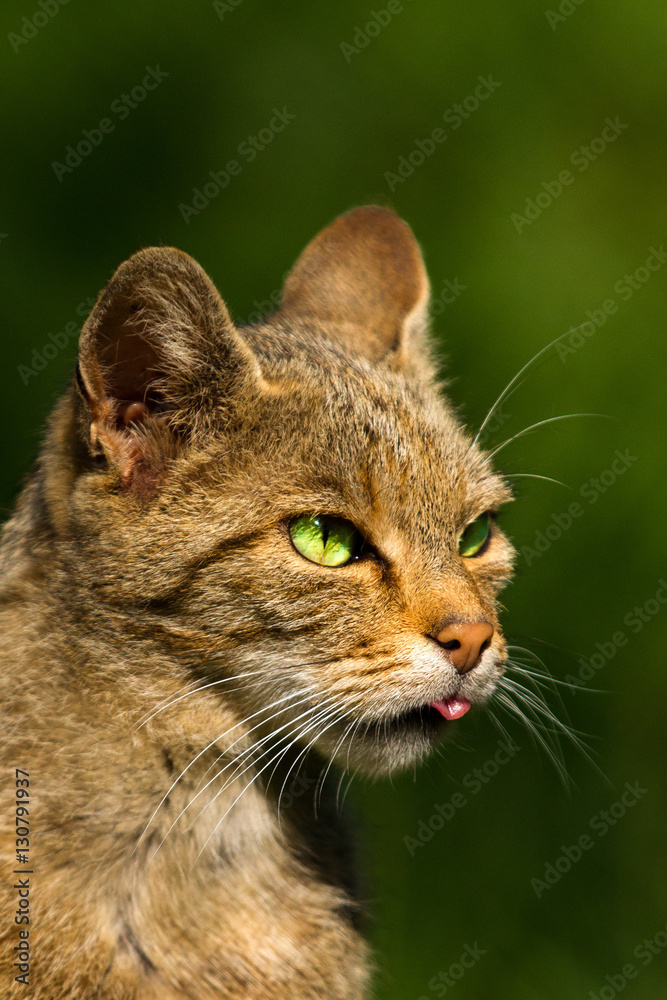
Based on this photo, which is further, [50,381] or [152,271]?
[50,381]

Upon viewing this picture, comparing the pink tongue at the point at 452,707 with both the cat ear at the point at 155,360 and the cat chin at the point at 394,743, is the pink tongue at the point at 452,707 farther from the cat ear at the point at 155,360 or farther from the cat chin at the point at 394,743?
the cat ear at the point at 155,360

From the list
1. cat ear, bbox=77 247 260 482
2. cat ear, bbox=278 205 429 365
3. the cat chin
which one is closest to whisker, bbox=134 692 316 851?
the cat chin

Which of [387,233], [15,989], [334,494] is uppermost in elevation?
[387,233]

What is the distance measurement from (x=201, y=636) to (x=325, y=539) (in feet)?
1.25

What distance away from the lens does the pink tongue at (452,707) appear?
261cm

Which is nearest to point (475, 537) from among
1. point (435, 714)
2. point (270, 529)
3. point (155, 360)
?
point (435, 714)

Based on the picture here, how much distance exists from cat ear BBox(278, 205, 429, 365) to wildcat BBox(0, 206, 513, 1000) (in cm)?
75

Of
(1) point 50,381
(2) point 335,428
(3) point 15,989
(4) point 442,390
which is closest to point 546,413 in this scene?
(4) point 442,390

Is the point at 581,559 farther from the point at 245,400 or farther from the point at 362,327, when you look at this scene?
the point at 245,400

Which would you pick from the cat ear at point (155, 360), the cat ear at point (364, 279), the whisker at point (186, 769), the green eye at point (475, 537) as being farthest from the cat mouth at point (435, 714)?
the cat ear at point (364, 279)

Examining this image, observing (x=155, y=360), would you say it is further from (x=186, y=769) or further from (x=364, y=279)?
(x=364, y=279)

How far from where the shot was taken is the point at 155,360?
2.65 metres

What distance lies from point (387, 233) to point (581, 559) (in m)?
2.12

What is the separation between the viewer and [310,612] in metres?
2.53
